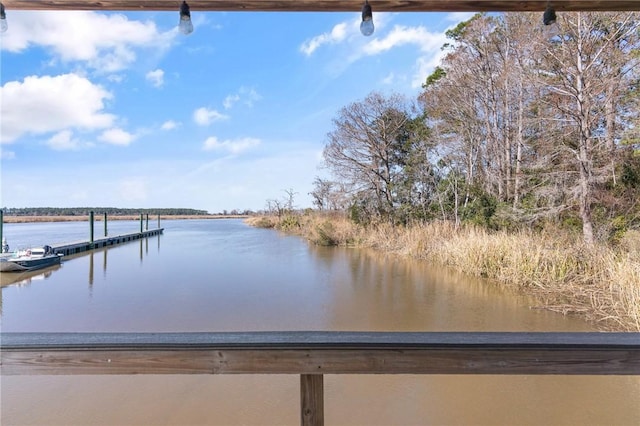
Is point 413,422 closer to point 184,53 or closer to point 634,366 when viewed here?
point 634,366

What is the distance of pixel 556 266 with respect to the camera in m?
5.89

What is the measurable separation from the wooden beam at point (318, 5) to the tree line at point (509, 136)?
106 centimetres

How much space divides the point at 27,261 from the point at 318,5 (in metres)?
9.02

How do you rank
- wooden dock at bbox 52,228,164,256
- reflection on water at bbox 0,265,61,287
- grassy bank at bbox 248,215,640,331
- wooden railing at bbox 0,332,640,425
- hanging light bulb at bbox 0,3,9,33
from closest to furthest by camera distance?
wooden railing at bbox 0,332,640,425 → hanging light bulb at bbox 0,3,9,33 → grassy bank at bbox 248,215,640,331 → reflection on water at bbox 0,265,61,287 → wooden dock at bbox 52,228,164,256

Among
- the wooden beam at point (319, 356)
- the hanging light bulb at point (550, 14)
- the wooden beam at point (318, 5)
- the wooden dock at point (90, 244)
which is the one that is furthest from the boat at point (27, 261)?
the hanging light bulb at point (550, 14)

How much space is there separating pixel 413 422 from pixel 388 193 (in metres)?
11.9

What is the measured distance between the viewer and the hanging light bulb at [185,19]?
4.49 feet

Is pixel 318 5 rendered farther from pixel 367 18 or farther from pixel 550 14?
pixel 550 14

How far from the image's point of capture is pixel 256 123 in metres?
11.3

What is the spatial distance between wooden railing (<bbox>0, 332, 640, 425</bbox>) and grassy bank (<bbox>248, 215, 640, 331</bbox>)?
3866mm

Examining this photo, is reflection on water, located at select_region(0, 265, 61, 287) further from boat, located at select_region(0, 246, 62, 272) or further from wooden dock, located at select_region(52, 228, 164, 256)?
wooden dock, located at select_region(52, 228, 164, 256)

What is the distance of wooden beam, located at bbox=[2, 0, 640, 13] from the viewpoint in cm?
Result: 139

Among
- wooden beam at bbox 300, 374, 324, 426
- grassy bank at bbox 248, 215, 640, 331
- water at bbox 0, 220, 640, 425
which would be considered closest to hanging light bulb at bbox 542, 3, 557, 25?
wooden beam at bbox 300, 374, 324, 426

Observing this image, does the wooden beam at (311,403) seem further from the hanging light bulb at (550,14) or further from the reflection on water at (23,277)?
the reflection on water at (23,277)
